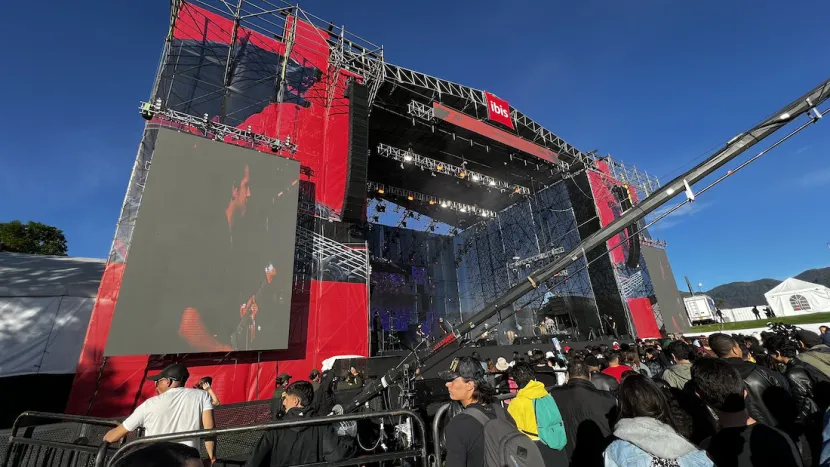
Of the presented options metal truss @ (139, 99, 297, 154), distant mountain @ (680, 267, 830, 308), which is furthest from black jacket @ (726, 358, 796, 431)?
distant mountain @ (680, 267, 830, 308)

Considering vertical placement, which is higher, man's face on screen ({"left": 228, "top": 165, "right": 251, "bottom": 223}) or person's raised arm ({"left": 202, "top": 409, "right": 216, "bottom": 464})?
man's face on screen ({"left": 228, "top": 165, "right": 251, "bottom": 223})

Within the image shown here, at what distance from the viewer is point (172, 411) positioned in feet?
10.7

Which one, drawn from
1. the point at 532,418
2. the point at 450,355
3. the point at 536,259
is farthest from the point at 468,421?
the point at 536,259

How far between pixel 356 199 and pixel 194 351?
6781 mm

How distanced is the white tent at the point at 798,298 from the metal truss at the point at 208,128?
46876mm

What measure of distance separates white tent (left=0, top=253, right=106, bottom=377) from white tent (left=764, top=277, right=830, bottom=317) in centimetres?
5092

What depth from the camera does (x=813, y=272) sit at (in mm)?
133500

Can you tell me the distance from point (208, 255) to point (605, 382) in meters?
9.90

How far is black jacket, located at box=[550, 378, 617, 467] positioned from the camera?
3229 millimetres

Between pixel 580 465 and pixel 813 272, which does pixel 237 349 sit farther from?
pixel 813 272

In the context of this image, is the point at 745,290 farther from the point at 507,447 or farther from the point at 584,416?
the point at 507,447

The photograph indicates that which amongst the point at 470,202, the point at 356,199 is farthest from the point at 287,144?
the point at 470,202

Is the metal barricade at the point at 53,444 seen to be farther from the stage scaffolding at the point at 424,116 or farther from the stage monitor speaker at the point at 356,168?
the stage monitor speaker at the point at 356,168

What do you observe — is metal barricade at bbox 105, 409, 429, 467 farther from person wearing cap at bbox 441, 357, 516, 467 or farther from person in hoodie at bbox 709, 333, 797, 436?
person in hoodie at bbox 709, 333, 797, 436
